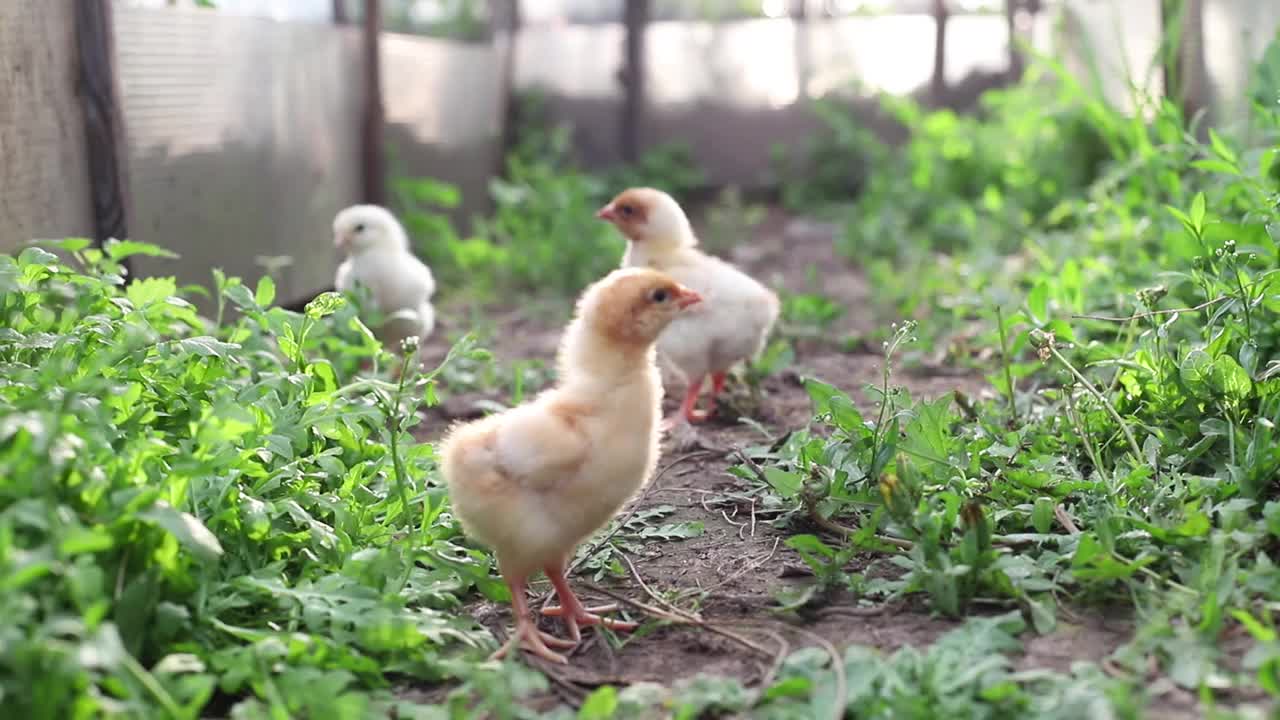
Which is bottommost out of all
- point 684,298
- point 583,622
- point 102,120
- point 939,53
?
point 583,622

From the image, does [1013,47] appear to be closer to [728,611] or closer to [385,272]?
[385,272]

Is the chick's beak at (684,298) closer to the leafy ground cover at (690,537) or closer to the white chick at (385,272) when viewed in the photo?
the leafy ground cover at (690,537)

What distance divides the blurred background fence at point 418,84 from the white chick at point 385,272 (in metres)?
0.42

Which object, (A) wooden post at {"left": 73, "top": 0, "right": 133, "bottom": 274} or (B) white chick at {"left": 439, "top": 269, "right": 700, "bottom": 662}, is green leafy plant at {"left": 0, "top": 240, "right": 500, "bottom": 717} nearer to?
(B) white chick at {"left": 439, "top": 269, "right": 700, "bottom": 662}

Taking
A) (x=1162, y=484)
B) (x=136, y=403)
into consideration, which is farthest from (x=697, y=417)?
(x=136, y=403)

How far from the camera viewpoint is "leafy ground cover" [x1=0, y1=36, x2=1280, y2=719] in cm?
224

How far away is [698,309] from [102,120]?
2.38 metres

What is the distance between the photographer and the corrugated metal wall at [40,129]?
3928 millimetres

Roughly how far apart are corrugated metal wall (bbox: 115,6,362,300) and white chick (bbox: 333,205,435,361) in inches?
25.8

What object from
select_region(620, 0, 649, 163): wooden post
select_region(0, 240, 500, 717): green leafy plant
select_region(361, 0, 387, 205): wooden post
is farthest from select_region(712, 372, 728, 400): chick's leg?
select_region(620, 0, 649, 163): wooden post

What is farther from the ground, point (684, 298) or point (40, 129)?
point (40, 129)

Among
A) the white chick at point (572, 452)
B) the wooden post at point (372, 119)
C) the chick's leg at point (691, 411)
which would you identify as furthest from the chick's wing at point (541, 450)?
the wooden post at point (372, 119)

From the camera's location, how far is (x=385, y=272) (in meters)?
5.09

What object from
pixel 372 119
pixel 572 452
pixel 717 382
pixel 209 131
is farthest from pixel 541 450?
pixel 372 119
